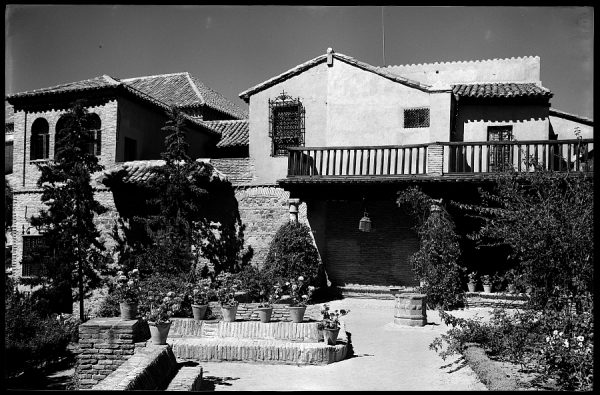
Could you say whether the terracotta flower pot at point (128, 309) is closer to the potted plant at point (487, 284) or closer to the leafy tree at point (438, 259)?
the leafy tree at point (438, 259)

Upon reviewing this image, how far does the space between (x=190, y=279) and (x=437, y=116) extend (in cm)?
922

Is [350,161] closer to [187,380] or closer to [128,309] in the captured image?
[128,309]

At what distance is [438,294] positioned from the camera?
1466 centimetres

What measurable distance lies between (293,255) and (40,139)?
10.7 m

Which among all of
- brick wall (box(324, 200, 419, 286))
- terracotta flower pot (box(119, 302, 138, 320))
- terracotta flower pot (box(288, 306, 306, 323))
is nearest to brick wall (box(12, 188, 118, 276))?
brick wall (box(324, 200, 419, 286))

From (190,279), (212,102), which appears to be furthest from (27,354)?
(212,102)

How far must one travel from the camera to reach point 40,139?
67.3 feet

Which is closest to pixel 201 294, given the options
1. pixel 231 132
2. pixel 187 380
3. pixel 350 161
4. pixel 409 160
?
pixel 187 380

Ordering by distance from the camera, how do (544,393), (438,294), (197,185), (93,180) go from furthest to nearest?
(93,180)
(197,185)
(438,294)
(544,393)

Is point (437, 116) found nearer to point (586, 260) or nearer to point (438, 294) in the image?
point (438, 294)

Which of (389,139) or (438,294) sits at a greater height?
(389,139)

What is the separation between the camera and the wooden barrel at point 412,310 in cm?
1312

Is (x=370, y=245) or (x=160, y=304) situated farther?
(x=370, y=245)

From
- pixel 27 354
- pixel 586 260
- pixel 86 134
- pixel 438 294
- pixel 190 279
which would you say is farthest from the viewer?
pixel 86 134
